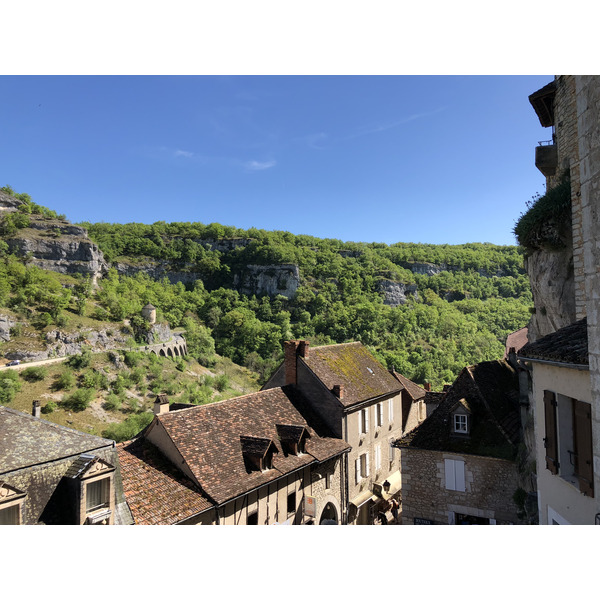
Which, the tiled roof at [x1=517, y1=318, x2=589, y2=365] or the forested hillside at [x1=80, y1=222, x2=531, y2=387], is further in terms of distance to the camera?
the forested hillside at [x1=80, y1=222, x2=531, y2=387]

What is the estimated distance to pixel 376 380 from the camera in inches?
740

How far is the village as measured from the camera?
197 inches

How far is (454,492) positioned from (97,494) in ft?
30.8

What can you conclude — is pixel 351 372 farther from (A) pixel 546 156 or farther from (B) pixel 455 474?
(A) pixel 546 156

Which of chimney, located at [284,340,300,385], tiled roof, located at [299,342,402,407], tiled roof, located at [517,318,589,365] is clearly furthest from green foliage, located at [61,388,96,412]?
tiled roof, located at [517,318,589,365]

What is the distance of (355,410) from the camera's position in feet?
53.0

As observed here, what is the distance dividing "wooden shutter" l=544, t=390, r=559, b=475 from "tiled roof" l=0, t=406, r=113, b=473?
26.2ft

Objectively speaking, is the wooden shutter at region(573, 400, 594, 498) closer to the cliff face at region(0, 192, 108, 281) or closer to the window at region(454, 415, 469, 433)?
the window at region(454, 415, 469, 433)

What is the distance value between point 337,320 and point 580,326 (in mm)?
64176

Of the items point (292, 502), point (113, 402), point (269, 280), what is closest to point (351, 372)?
point (292, 502)
